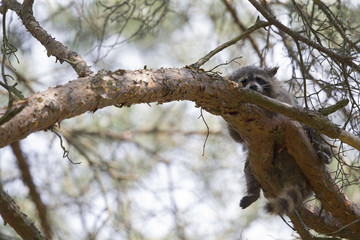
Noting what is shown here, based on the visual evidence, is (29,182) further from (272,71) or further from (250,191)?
(272,71)

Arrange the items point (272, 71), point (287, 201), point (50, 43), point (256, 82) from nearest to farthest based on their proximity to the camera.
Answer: point (50, 43)
point (287, 201)
point (256, 82)
point (272, 71)

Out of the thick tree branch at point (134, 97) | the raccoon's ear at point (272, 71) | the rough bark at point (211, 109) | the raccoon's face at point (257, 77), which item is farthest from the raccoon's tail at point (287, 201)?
the raccoon's ear at point (272, 71)

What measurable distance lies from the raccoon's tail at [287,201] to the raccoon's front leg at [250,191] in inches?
12.6

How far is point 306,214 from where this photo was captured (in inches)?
153

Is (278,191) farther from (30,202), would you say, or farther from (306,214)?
(30,202)

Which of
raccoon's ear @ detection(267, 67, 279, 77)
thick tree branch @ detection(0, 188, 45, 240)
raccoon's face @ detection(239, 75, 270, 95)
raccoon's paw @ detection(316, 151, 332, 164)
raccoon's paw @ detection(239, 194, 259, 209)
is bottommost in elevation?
thick tree branch @ detection(0, 188, 45, 240)

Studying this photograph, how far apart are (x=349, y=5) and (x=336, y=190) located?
1789 millimetres

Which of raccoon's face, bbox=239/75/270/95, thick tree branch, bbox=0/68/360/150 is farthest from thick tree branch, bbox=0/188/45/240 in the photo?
raccoon's face, bbox=239/75/270/95

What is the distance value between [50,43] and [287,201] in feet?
6.33

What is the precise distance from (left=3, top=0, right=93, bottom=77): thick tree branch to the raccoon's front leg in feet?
5.66

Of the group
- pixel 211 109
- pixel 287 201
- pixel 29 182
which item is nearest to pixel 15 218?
pixel 211 109

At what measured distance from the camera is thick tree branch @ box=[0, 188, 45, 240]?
97.2 inches

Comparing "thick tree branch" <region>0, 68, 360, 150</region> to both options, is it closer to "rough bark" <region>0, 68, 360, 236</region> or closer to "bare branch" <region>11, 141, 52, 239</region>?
"rough bark" <region>0, 68, 360, 236</region>

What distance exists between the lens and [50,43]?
9.41 feet
